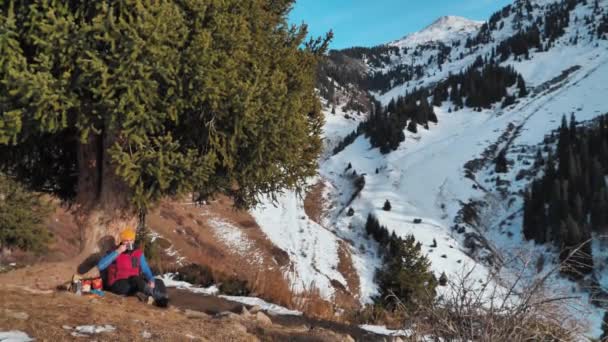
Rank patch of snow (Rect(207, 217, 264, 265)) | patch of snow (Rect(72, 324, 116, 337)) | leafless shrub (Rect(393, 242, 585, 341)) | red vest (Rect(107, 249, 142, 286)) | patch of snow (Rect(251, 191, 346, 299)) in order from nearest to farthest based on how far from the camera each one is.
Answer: leafless shrub (Rect(393, 242, 585, 341)) → patch of snow (Rect(72, 324, 116, 337)) → red vest (Rect(107, 249, 142, 286)) → patch of snow (Rect(207, 217, 264, 265)) → patch of snow (Rect(251, 191, 346, 299))

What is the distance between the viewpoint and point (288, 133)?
8.11m

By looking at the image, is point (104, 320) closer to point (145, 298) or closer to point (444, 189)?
point (145, 298)

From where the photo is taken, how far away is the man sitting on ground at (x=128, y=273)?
25.8 feet

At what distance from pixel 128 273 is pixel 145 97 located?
3.83 metres

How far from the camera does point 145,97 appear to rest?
20.8 feet

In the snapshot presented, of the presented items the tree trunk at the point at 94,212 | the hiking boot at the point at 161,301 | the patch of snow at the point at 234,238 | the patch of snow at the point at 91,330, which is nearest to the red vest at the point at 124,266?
the tree trunk at the point at 94,212

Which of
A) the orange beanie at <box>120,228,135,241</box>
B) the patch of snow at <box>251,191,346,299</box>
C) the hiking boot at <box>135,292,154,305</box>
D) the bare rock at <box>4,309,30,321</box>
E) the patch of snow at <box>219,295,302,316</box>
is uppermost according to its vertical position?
the orange beanie at <box>120,228,135,241</box>

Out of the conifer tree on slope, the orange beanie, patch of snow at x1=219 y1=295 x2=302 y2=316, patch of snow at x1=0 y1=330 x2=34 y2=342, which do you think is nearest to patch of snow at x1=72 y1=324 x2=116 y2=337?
patch of snow at x1=0 y1=330 x2=34 y2=342

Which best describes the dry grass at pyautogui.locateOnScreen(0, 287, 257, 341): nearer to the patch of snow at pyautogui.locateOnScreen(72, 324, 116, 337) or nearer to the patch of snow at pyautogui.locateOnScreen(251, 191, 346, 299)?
the patch of snow at pyautogui.locateOnScreen(72, 324, 116, 337)

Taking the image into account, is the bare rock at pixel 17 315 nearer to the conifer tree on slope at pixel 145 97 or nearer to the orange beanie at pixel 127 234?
the conifer tree on slope at pixel 145 97

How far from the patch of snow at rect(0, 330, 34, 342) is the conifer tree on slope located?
260cm

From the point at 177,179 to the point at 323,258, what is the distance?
3876cm

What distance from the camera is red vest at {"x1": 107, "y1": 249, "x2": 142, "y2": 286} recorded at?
8117mm

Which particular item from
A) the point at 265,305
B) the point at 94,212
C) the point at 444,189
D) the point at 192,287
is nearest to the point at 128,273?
the point at 94,212
